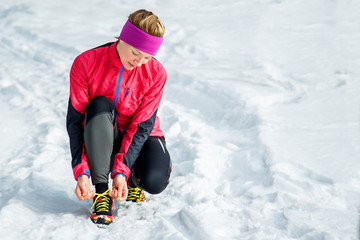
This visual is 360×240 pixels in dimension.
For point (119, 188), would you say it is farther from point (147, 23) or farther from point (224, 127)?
point (224, 127)

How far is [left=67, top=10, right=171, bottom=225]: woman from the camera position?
86.2 inches

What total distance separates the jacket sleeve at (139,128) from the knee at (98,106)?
171 mm

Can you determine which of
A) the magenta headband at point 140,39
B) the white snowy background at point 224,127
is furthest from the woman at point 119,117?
the white snowy background at point 224,127

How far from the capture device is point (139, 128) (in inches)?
94.0

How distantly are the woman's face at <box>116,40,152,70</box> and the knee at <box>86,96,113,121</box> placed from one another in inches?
8.7

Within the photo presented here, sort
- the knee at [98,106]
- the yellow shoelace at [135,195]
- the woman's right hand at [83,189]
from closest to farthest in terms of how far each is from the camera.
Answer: the woman's right hand at [83,189], the knee at [98,106], the yellow shoelace at [135,195]

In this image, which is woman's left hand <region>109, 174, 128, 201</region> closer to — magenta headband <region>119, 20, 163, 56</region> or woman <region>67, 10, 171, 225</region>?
woman <region>67, 10, 171, 225</region>

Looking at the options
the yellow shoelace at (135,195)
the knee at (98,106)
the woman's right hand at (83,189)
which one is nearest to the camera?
the woman's right hand at (83,189)

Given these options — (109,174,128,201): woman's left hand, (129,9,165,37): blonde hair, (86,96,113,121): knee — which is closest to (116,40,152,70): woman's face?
(129,9,165,37): blonde hair

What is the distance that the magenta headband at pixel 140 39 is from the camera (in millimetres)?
2148

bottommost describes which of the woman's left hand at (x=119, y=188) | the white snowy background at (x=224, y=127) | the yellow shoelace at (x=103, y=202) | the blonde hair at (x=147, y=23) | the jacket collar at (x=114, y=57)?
the white snowy background at (x=224, y=127)

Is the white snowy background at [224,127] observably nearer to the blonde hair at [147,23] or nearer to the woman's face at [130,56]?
the woman's face at [130,56]

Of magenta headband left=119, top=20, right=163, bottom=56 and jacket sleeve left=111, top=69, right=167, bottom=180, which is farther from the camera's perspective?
jacket sleeve left=111, top=69, right=167, bottom=180

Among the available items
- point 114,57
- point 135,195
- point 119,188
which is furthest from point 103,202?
point 114,57
